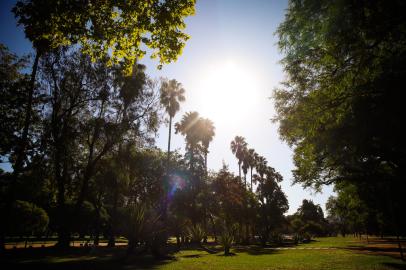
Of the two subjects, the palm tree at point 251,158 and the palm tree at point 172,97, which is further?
the palm tree at point 251,158

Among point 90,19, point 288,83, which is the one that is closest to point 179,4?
point 90,19

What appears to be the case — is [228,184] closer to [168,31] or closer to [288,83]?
[288,83]

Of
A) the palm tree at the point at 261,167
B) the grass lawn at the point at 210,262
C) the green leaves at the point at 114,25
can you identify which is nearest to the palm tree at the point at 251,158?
the palm tree at the point at 261,167

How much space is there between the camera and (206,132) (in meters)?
52.8

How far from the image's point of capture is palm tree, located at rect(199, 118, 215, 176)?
5212 centimetres

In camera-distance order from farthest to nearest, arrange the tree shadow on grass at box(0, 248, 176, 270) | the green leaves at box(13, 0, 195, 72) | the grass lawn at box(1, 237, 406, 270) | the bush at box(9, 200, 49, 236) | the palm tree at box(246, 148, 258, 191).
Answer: the palm tree at box(246, 148, 258, 191)
the bush at box(9, 200, 49, 236)
the grass lawn at box(1, 237, 406, 270)
the tree shadow on grass at box(0, 248, 176, 270)
the green leaves at box(13, 0, 195, 72)

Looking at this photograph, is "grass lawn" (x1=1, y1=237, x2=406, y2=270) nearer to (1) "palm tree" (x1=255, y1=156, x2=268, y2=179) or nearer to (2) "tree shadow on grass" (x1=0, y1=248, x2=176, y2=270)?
(2) "tree shadow on grass" (x1=0, y1=248, x2=176, y2=270)

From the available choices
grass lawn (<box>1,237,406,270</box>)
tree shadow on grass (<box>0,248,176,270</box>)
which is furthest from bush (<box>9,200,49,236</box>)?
tree shadow on grass (<box>0,248,176,270</box>)

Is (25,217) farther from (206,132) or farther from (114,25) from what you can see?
(114,25)

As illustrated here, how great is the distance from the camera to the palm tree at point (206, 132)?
52.1 meters

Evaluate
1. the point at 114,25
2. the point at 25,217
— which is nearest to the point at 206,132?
the point at 25,217

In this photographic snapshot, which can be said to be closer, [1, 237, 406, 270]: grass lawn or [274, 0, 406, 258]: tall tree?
[274, 0, 406, 258]: tall tree

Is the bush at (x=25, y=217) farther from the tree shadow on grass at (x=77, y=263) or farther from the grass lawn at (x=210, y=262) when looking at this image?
the tree shadow on grass at (x=77, y=263)

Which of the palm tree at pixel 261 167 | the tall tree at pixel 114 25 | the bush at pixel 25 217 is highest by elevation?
the palm tree at pixel 261 167
